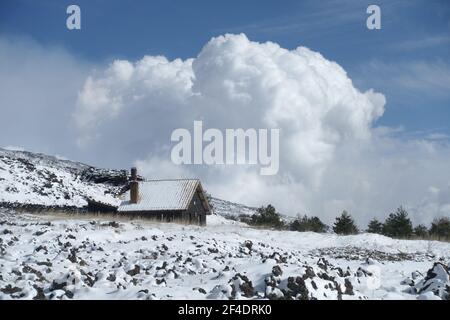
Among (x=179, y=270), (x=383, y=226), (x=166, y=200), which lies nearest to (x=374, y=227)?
(x=383, y=226)

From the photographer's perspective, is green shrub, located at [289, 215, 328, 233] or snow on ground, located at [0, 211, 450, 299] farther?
green shrub, located at [289, 215, 328, 233]

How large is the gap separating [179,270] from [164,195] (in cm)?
3195

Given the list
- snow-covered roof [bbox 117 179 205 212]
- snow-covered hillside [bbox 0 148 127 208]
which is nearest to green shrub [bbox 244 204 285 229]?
snow-covered roof [bbox 117 179 205 212]

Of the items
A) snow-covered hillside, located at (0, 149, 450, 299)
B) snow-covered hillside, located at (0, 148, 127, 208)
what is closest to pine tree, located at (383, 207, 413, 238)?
snow-covered hillside, located at (0, 149, 450, 299)

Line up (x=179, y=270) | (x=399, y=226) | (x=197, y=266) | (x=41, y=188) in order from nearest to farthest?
(x=179, y=270) → (x=197, y=266) → (x=399, y=226) → (x=41, y=188)

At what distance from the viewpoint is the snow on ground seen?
12117 millimetres

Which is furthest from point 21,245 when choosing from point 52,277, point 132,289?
point 132,289

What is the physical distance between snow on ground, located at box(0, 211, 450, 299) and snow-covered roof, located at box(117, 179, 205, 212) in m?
20.8

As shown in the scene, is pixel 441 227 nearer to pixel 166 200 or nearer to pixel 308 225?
pixel 308 225

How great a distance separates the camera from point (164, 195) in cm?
4672

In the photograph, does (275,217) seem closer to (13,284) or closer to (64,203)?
(64,203)

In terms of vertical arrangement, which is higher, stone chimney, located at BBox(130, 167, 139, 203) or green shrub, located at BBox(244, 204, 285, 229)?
stone chimney, located at BBox(130, 167, 139, 203)

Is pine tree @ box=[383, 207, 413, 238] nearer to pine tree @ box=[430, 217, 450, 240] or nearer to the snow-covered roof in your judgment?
pine tree @ box=[430, 217, 450, 240]
